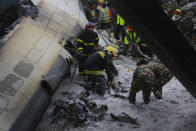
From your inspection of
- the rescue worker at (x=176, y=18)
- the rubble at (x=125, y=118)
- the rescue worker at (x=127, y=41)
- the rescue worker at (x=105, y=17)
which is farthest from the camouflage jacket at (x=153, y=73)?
the rescue worker at (x=105, y=17)

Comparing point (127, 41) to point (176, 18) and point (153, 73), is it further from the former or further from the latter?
point (153, 73)

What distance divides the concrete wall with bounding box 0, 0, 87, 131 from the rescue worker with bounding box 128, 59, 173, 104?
7.10 ft

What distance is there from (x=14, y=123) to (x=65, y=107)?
1.42m

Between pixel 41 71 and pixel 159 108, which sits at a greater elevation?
pixel 41 71

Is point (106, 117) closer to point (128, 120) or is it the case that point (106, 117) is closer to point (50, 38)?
point (128, 120)

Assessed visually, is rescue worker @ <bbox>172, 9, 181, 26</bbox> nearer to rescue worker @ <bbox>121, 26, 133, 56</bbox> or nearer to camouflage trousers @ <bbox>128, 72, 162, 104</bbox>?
rescue worker @ <bbox>121, 26, 133, 56</bbox>

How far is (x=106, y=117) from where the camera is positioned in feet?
15.7

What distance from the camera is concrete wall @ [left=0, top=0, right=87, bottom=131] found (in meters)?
3.79

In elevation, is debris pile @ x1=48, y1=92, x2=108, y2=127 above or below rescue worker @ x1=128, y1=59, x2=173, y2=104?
below

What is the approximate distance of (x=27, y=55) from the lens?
15.8 feet

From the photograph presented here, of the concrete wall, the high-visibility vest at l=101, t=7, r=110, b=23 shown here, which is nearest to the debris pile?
the concrete wall

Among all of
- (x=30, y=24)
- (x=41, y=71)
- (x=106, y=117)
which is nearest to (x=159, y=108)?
(x=106, y=117)

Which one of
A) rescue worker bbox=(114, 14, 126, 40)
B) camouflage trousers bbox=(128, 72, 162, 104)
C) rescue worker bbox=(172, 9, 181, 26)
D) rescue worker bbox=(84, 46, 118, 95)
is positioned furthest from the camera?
rescue worker bbox=(114, 14, 126, 40)

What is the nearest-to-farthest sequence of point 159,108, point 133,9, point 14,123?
point 133,9
point 14,123
point 159,108
